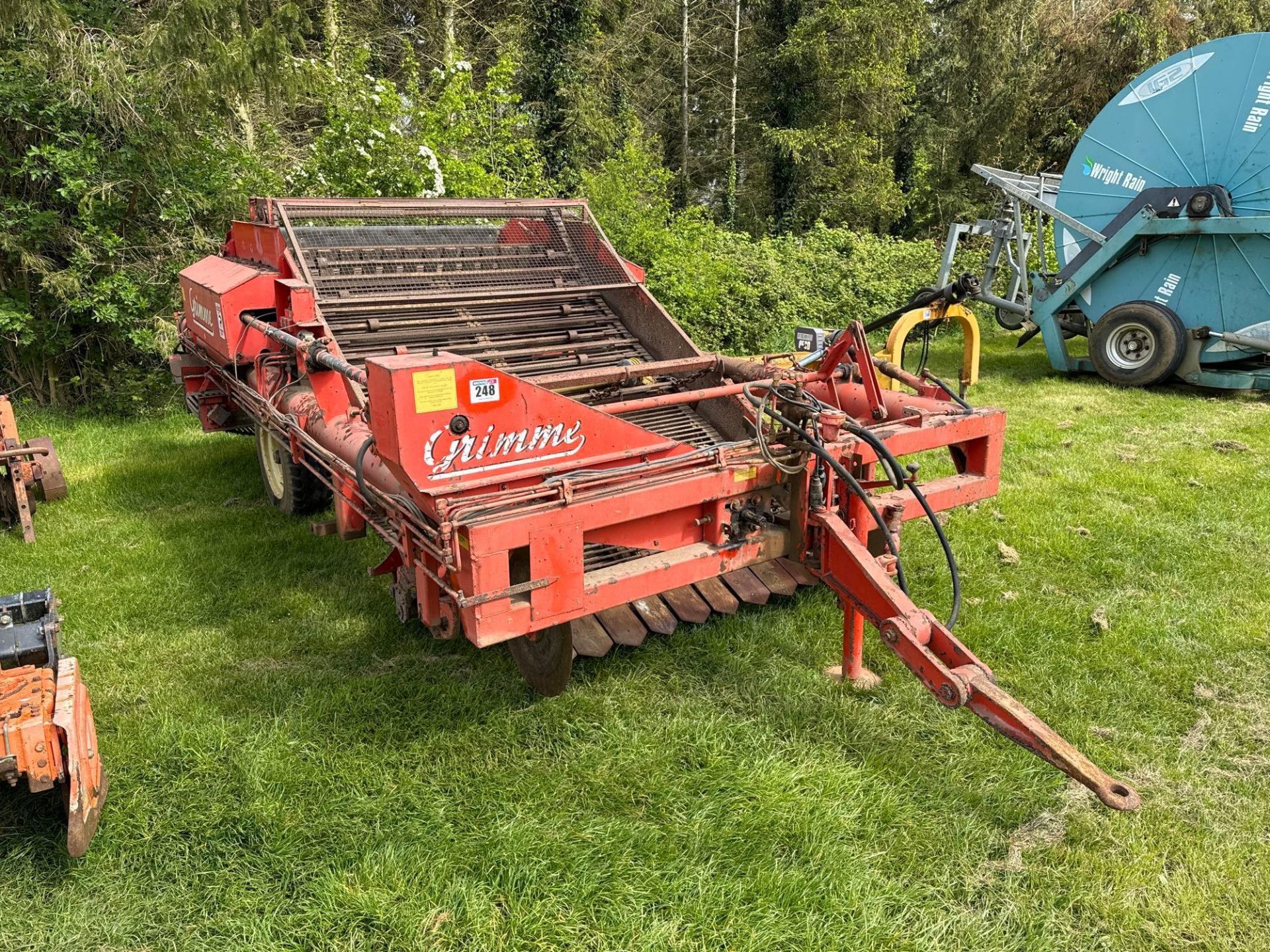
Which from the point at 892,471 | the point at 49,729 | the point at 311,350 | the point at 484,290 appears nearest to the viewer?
the point at 49,729

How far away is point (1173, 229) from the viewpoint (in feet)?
27.5

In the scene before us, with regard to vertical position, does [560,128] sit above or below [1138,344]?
above

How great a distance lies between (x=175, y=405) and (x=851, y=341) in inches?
299

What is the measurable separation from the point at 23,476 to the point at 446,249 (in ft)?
9.73

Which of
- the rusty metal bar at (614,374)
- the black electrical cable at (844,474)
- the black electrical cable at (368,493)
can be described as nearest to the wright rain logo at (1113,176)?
the rusty metal bar at (614,374)

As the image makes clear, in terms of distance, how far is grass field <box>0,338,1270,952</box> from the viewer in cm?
247

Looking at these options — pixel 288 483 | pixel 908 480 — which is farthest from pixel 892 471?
pixel 288 483

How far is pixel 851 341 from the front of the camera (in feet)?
12.4

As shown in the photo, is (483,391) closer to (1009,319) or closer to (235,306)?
(235,306)

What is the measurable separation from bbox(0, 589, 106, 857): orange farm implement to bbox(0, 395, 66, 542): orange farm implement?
2.85 m

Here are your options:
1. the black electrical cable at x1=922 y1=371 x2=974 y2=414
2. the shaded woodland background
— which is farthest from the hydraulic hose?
the shaded woodland background

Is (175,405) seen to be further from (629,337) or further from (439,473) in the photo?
(439,473)

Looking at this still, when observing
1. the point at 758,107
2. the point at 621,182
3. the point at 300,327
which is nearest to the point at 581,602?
the point at 300,327

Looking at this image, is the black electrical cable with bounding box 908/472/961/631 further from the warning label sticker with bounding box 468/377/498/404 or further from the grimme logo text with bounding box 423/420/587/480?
the warning label sticker with bounding box 468/377/498/404
